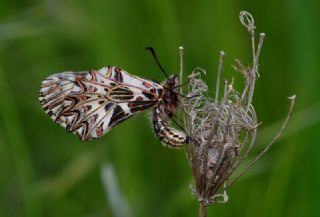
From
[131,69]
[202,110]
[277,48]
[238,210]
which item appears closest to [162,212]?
[238,210]

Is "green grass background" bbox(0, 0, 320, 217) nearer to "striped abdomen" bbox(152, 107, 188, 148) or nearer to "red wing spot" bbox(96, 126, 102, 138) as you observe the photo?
"red wing spot" bbox(96, 126, 102, 138)

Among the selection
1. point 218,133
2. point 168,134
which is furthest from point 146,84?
point 218,133

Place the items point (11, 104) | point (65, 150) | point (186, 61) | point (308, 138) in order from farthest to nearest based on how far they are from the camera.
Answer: point (65, 150) → point (186, 61) → point (11, 104) → point (308, 138)

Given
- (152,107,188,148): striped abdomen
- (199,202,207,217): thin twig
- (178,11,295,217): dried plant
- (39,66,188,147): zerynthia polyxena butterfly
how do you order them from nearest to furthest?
(199,202,207,217): thin twig
(178,11,295,217): dried plant
(152,107,188,148): striped abdomen
(39,66,188,147): zerynthia polyxena butterfly

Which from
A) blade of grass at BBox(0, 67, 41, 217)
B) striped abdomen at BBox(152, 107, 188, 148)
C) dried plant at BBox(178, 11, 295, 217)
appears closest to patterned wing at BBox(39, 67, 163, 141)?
striped abdomen at BBox(152, 107, 188, 148)

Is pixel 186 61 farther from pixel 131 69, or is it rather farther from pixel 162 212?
pixel 162 212

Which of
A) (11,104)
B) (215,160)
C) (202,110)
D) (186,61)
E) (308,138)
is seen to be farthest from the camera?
(186,61)

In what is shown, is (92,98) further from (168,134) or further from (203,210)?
(203,210)
